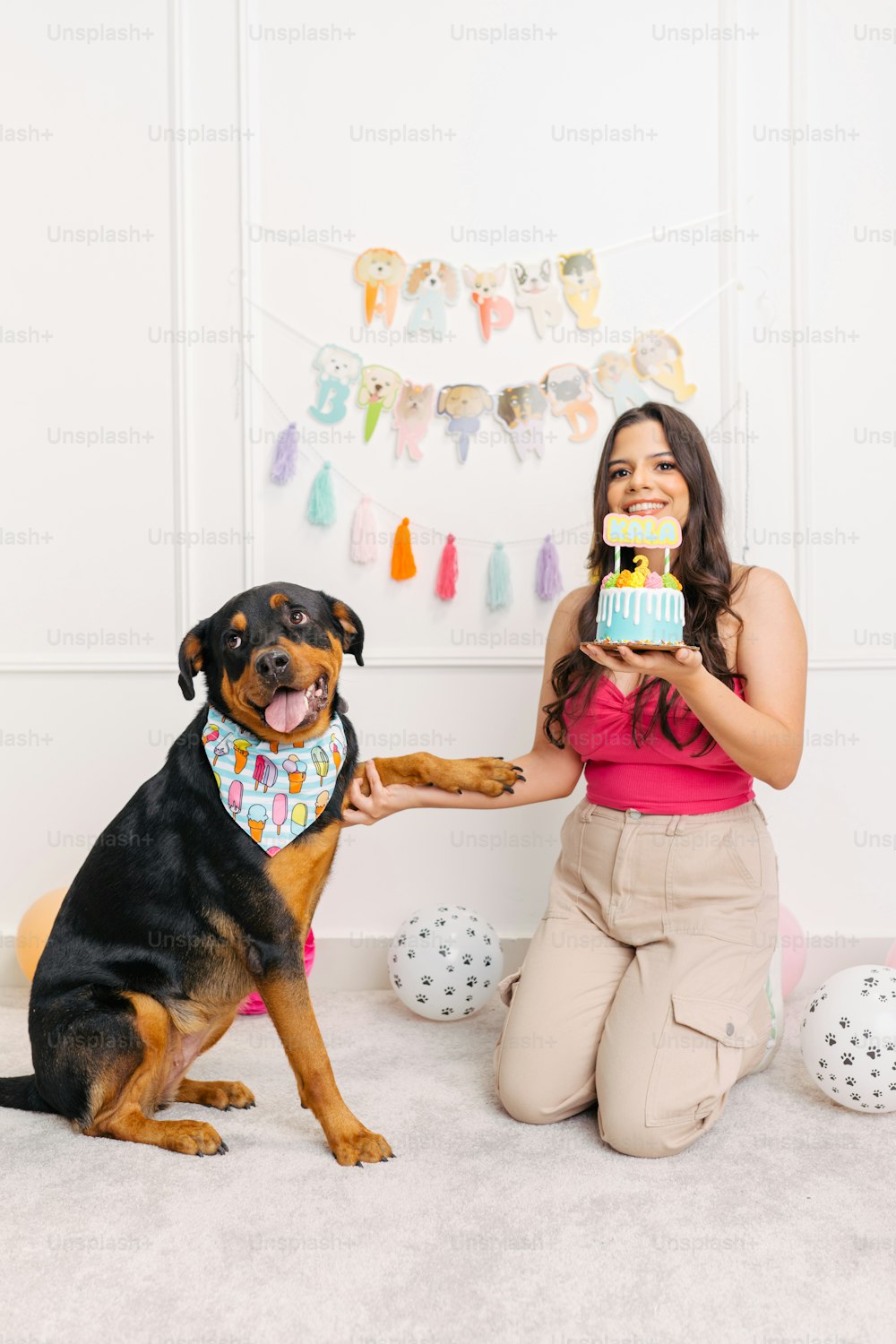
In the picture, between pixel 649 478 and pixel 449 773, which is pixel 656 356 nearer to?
pixel 649 478

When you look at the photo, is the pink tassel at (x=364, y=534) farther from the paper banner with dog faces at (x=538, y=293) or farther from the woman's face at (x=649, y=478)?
the woman's face at (x=649, y=478)

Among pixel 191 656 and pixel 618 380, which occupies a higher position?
pixel 618 380

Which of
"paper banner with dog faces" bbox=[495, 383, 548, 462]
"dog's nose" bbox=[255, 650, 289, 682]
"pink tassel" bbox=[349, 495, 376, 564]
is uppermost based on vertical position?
"paper banner with dog faces" bbox=[495, 383, 548, 462]

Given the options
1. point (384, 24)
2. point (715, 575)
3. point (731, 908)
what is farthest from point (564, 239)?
point (731, 908)

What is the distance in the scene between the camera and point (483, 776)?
2.23m

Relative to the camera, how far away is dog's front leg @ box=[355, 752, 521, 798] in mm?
2230

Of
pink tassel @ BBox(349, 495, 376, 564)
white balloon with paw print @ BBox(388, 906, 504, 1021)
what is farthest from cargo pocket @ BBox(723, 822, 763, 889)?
pink tassel @ BBox(349, 495, 376, 564)

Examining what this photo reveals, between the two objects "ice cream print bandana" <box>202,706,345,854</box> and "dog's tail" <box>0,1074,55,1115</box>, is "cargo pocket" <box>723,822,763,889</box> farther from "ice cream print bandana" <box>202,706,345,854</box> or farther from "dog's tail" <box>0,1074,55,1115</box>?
"dog's tail" <box>0,1074,55,1115</box>

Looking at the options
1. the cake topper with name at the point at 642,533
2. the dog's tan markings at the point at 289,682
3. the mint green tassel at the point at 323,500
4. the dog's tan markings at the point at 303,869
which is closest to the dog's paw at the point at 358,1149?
the dog's tan markings at the point at 303,869

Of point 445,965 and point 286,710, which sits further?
point 445,965

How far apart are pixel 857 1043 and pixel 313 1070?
1130 millimetres

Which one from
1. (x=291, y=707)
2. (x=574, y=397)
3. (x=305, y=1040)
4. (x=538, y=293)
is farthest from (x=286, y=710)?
(x=538, y=293)

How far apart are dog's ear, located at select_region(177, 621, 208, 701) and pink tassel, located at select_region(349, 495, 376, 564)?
106cm

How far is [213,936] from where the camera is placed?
2080mm
